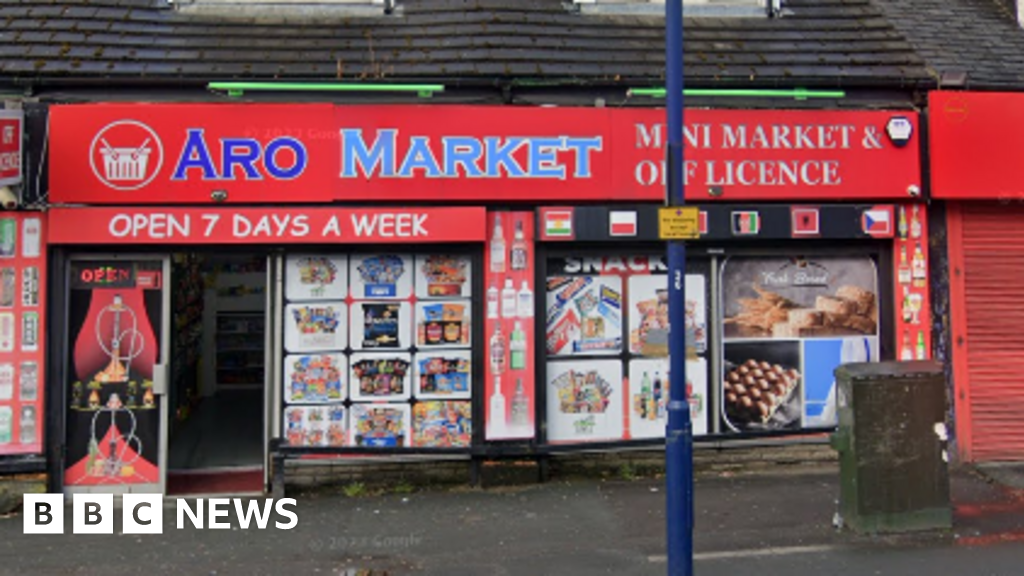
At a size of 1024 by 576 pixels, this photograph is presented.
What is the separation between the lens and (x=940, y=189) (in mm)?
8430

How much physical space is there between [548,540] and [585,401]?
2045mm

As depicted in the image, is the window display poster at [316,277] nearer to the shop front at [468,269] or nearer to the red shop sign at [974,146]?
the shop front at [468,269]

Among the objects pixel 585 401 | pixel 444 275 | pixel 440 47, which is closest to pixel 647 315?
pixel 585 401

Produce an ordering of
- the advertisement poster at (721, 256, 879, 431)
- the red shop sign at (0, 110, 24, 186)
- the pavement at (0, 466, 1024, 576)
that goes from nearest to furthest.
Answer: the pavement at (0, 466, 1024, 576) < the red shop sign at (0, 110, 24, 186) < the advertisement poster at (721, 256, 879, 431)

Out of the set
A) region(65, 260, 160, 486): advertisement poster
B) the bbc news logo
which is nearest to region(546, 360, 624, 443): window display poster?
the bbc news logo

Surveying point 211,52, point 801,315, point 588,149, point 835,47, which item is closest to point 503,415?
point 588,149

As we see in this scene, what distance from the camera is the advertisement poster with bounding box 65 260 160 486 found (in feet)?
25.0

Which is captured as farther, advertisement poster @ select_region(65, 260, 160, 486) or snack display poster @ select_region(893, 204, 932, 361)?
snack display poster @ select_region(893, 204, 932, 361)

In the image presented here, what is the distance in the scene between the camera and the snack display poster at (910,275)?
8531 mm

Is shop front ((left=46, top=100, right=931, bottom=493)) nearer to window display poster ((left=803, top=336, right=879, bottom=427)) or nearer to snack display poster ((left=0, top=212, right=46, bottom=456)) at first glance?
window display poster ((left=803, top=336, right=879, bottom=427))

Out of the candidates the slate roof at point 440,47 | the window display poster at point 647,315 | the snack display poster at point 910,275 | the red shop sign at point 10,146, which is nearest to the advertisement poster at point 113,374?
the red shop sign at point 10,146

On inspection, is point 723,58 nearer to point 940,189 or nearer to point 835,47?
point 835,47

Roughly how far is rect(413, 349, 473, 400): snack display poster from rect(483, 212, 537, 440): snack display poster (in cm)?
24

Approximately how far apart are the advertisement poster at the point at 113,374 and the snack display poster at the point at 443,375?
2631mm
